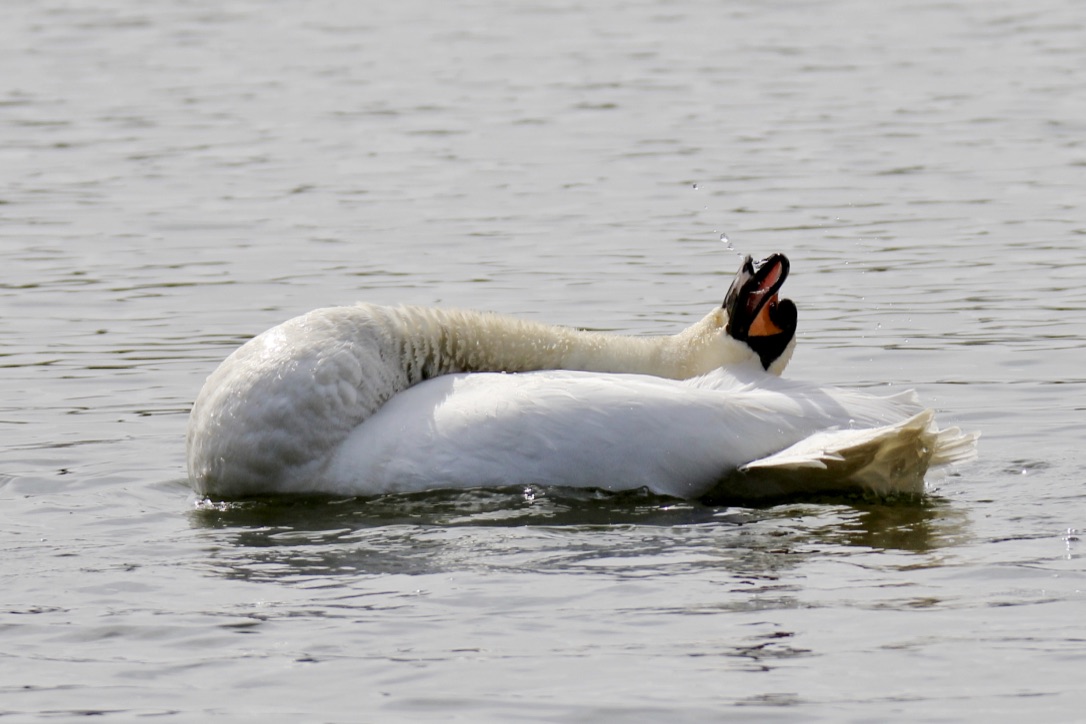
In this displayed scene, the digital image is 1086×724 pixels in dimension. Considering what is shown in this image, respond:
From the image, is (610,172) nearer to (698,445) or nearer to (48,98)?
(48,98)

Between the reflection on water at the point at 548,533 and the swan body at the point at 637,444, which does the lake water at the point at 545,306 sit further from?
the swan body at the point at 637,444

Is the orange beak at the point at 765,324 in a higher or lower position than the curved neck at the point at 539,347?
higher

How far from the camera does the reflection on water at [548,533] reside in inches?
270

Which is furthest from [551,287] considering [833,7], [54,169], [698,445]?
[833,7]

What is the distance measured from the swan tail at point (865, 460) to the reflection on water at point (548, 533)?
→ 94 millimetres

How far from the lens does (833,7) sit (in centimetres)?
2723

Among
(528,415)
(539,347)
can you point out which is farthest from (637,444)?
(539,347)

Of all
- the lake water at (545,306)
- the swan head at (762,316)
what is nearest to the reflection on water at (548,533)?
the lake water at (545,306)

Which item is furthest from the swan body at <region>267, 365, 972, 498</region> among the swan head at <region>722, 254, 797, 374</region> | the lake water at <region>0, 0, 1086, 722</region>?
the swan head at <region>722, 254, 797, 374</region>

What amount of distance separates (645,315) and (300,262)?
2.99 meters

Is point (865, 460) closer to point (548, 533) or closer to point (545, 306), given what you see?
point (548, 533)

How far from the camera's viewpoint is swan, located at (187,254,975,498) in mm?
7605

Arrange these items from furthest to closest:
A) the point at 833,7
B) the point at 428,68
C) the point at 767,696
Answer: the point at 833,7 → the point at 428,68 → the point at 767,696

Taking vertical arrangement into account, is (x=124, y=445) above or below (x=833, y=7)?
below
